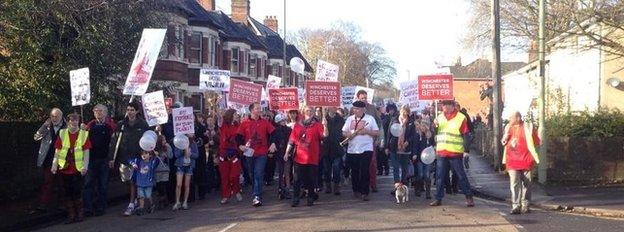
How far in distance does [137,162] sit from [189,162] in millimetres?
982

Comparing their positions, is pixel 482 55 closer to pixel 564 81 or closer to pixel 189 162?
pixel 564 81

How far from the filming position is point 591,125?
1688 centimetres

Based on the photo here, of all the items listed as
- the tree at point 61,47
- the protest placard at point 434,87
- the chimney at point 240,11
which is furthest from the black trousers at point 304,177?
the chimney at point 240,11

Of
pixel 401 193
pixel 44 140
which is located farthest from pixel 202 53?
pixel 401 193

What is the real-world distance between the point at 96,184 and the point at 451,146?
602 centimetres

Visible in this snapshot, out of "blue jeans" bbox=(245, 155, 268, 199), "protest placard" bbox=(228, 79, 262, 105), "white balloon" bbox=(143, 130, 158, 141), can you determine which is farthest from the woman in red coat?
"protest placard" bbox=(228, 79, 262, 105)

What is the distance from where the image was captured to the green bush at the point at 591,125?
1666 cm

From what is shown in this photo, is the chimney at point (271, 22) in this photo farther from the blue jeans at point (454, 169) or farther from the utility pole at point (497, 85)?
the blue jeans at point (454, 169)

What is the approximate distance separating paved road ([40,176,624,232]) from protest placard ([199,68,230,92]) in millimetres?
5907

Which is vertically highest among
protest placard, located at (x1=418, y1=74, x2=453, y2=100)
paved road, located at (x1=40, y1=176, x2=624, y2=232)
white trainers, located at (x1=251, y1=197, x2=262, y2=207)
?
protest placard, located at (x1=418, y1=74, x2=453, y2=100)

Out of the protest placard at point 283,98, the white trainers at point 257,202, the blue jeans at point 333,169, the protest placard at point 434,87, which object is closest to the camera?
the white trainers at point 257,202

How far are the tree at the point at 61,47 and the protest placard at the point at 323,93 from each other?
5333mm

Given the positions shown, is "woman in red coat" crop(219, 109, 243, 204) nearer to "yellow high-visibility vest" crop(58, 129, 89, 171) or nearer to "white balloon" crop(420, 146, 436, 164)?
"yellow high-visibility vest" crop(58, 129, 89, 171)

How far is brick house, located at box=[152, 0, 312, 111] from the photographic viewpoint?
2825cm
